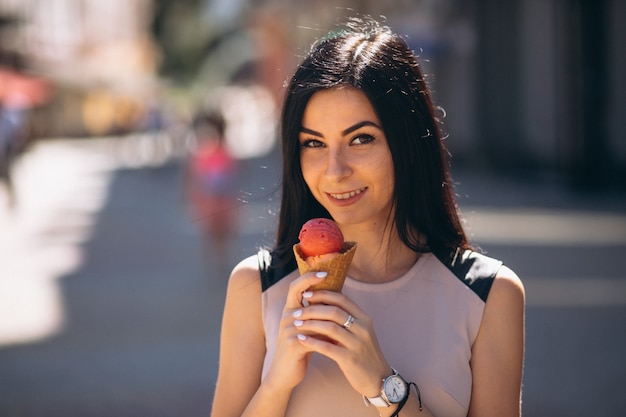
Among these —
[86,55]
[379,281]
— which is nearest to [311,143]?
[379,281]

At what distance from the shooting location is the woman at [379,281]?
7.59 feet

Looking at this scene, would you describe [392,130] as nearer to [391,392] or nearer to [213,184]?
[391,392]

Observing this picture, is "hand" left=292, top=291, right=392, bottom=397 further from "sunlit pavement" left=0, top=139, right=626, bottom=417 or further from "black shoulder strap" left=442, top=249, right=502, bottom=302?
"sunlit pavement" left=0, top=139, right=626, bottom=417

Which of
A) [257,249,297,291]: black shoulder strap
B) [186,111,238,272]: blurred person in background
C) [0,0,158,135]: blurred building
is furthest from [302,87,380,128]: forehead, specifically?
[0,0,158,135]: blurred building

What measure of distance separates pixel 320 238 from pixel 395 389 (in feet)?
1.29

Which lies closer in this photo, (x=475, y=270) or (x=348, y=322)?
(x=348, y=322)

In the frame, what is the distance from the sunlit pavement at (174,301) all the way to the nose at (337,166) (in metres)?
0.65

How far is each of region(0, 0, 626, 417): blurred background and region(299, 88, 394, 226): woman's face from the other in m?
0.55

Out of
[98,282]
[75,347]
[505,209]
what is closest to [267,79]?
[505,209]

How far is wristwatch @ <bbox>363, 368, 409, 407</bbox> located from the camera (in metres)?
2.16

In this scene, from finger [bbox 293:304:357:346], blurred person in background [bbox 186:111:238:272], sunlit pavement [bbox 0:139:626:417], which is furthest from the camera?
blurred person in background [bbox 186:111:238:272]

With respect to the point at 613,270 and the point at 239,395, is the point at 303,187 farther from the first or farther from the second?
the point at 613,270

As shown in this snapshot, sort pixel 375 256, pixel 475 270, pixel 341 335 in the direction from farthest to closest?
1. pixel 375 256
2. pixel 475 270
3. pixel 341 335

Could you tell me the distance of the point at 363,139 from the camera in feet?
7.73
